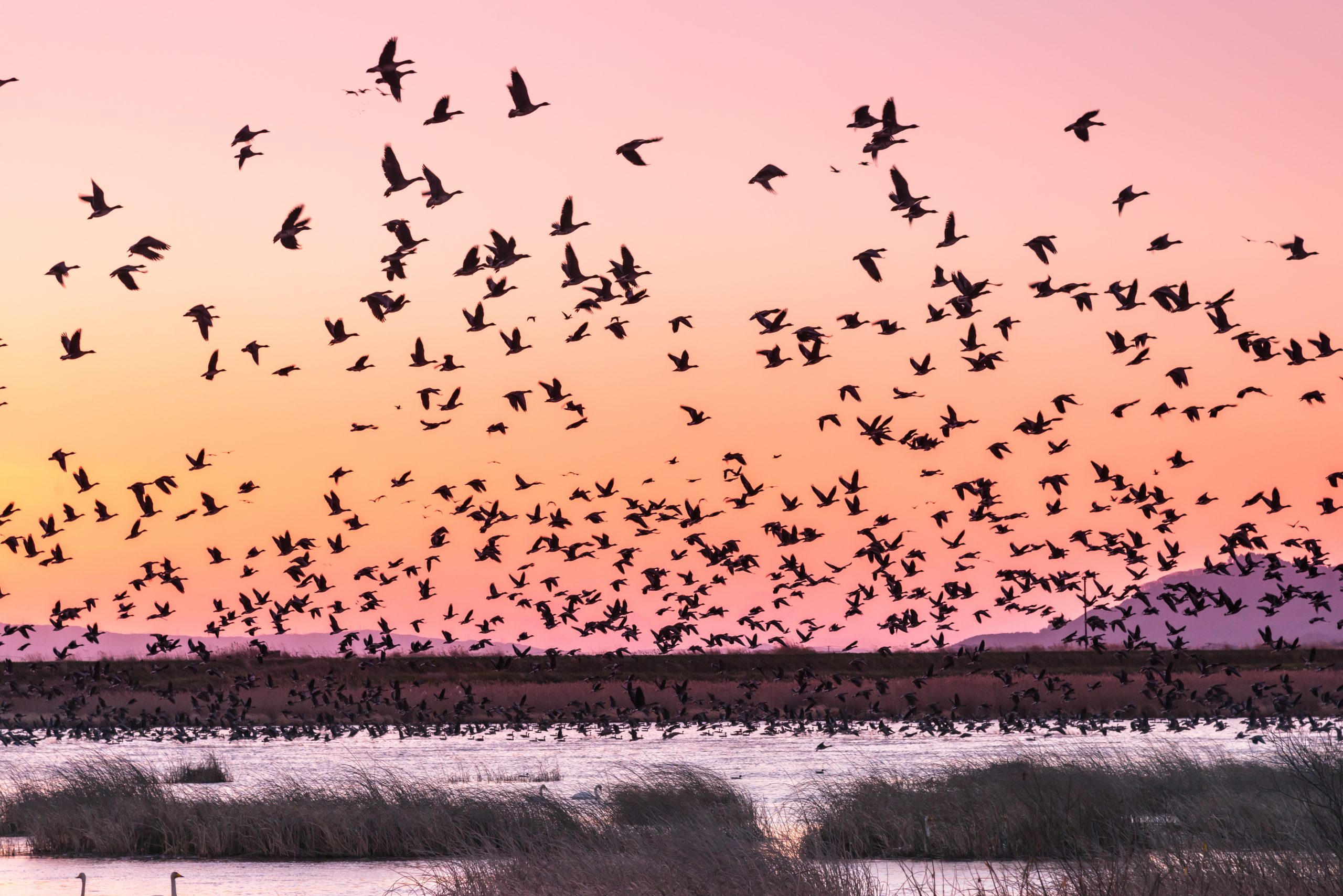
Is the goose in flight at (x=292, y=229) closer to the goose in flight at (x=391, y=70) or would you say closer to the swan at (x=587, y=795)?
the goose in flight at (x=391, y=70)

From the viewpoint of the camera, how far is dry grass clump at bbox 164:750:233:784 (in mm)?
45463

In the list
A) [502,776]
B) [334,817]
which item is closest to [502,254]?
[334,817]

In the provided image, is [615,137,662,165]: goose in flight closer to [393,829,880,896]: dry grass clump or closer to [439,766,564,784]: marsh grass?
[393,829,880,896]: dry grass clump

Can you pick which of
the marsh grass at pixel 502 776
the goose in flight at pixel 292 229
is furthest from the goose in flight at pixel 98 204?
the marsh grass at pixel 502 776

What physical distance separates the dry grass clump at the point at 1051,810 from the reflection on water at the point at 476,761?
1.00m

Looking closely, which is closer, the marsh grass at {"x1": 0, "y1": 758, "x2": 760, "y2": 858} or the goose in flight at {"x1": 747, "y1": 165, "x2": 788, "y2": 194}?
the goose in flight at {"x1": 747, "y1": 165, "x2": 788, "y2": 194}

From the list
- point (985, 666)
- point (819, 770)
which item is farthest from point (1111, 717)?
point (985, 666)

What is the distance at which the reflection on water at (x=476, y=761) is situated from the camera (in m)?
27.5

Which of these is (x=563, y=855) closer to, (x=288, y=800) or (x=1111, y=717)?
(x=288, y=800)

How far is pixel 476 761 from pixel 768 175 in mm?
34630

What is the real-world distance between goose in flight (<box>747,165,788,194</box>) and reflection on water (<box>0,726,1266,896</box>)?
11266mm

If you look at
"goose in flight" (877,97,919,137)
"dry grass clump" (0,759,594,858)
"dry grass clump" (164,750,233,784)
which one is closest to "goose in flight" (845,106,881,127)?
"goose in flight" (877,97,919,137)

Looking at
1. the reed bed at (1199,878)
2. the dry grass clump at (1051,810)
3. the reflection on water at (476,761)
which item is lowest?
the reflection on water at (476,761)

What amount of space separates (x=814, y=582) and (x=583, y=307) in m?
18.6
